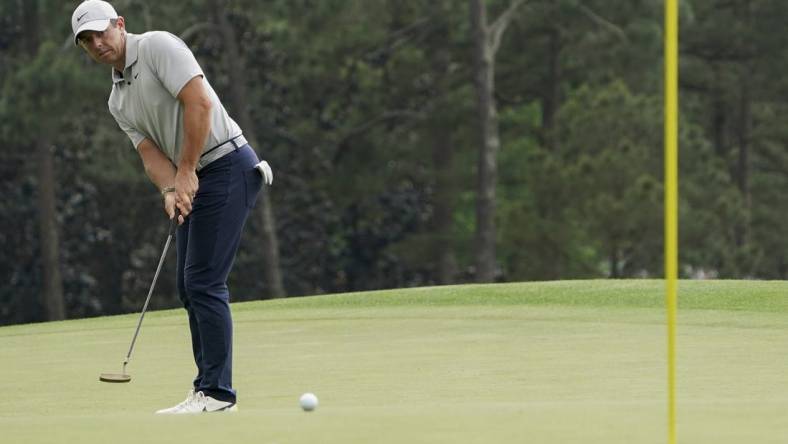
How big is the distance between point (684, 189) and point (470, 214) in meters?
8.78

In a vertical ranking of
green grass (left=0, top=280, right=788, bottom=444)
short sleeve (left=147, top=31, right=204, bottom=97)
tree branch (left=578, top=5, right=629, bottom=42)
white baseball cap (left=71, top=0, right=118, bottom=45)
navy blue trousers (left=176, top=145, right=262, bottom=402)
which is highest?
tree branch (left=578, top=5, right=629, bottom=42)

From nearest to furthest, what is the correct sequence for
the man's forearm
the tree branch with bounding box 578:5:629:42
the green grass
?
the green grass, the man's forearm, the tree branch with bounding box 578:5:629:42

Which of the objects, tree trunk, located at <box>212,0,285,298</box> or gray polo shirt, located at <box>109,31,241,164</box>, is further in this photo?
tree trunk, located at <box>212,0,285,298</box>

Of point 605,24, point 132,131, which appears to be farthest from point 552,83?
point 132,131

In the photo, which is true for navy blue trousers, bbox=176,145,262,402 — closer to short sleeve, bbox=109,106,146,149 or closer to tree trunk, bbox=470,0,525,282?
short sleeve, bbox=109,106,146,149

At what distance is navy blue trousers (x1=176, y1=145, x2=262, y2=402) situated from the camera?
6832 mm

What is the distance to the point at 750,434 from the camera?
15.8 ft

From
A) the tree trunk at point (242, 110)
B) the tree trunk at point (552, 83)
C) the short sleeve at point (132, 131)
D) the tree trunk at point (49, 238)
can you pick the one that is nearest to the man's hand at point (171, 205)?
the short sleeve at point (132, 131)

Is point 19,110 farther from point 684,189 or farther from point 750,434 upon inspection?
point 750,434

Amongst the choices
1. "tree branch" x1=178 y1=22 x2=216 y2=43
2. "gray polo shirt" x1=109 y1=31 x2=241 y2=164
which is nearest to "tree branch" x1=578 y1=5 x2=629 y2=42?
"tree branch" x1=178 y1=22 x2=216 y2=43

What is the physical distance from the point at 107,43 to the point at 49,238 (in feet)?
101

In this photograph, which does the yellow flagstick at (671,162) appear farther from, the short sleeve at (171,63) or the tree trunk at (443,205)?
the tree trunk at (443,205)

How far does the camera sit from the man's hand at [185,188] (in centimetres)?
663

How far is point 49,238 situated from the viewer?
121 ft
